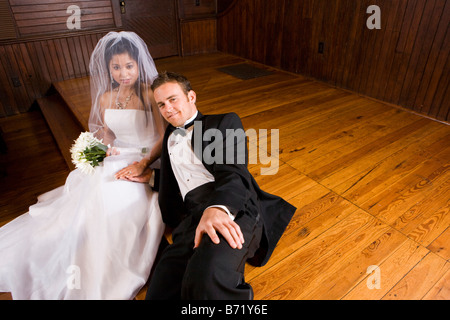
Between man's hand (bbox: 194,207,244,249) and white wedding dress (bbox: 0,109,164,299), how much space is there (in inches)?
19.6

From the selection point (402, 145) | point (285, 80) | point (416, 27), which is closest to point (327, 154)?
point (402, 145)

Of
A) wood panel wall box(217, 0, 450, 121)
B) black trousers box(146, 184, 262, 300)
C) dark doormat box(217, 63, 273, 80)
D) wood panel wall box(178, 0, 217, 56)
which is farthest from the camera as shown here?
wood panel wall box(178, 0, 217, 56)

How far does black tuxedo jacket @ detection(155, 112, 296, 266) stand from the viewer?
128 centimetres

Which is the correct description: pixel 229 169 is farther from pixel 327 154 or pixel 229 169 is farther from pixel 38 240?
pixel 327 154

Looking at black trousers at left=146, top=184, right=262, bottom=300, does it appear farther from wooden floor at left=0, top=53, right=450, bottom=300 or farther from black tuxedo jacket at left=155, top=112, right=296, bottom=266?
wooden floor at left=0, top=53, right=450, bottom=300

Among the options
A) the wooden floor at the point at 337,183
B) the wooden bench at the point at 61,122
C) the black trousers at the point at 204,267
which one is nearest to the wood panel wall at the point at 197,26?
the wooden floor at the point at 337,183

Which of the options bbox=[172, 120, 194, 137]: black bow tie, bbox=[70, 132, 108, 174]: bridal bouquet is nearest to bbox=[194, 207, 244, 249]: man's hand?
bbox=[172, 120, 194, 137]: black bow tie

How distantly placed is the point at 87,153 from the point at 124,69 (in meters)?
0.53

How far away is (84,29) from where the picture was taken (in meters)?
4.30

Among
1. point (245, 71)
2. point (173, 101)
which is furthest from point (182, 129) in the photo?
point (245, 71)

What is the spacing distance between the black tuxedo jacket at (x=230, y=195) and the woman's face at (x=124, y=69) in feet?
1.63

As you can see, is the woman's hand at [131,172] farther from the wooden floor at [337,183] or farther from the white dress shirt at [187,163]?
the wooden floor at [337,183]

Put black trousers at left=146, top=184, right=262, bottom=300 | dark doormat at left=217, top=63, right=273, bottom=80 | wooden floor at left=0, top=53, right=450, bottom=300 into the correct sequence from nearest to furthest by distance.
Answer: black trousers at left=146, top=184, right=262, bottom=300 < wooden floor at left=0, top=53, right=450, bottom=300 < dark doormat at left=217, top=63, right=273, bottom=80
